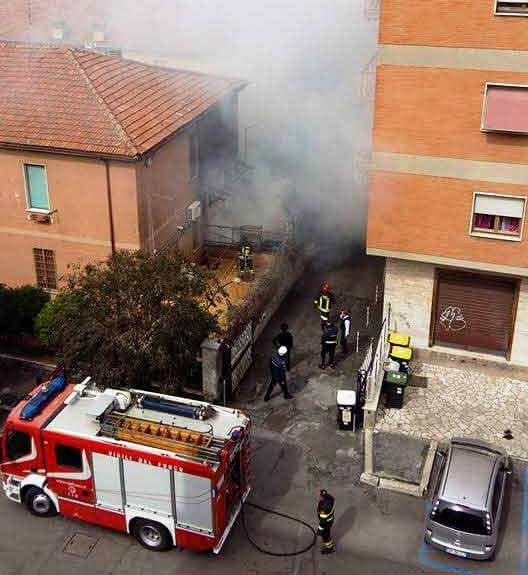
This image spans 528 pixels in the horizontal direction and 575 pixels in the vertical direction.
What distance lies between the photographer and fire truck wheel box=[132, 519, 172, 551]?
12430mm

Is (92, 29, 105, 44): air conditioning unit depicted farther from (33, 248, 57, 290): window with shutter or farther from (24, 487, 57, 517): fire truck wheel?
(24, 487, 57, 517): fire truck wheel

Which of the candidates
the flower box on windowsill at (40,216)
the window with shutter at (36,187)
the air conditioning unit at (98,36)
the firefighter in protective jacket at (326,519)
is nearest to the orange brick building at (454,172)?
the firefighter in protective jacket at (326,519)

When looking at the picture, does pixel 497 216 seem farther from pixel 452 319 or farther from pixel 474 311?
pixel 452 319

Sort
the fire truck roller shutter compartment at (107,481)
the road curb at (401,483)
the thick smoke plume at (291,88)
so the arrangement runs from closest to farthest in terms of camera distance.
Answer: the fire truck roller shutter compartment at (107,481), the road curb at (401,483), the thick smoke plume at (291,88)

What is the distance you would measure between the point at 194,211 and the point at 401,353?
708 cm

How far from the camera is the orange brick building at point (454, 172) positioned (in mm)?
14422

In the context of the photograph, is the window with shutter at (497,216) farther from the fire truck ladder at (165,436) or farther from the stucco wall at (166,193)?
the stucco wall at (166,193)

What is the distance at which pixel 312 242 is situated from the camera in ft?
78.8

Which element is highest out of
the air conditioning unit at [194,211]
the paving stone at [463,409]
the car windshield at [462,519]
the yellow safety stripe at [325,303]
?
the air conditioning unit at [194,211]

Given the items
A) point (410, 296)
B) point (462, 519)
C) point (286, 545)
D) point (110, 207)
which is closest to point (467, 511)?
point (462, 519)

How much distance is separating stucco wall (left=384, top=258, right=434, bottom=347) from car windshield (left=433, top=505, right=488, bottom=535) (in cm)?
582

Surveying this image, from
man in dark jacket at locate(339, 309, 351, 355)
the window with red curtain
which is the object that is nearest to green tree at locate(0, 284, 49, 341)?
man in dark jacket at locate(339, 309, 351, 355)

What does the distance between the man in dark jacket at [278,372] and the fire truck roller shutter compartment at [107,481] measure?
473cm

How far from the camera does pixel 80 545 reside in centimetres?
1282
